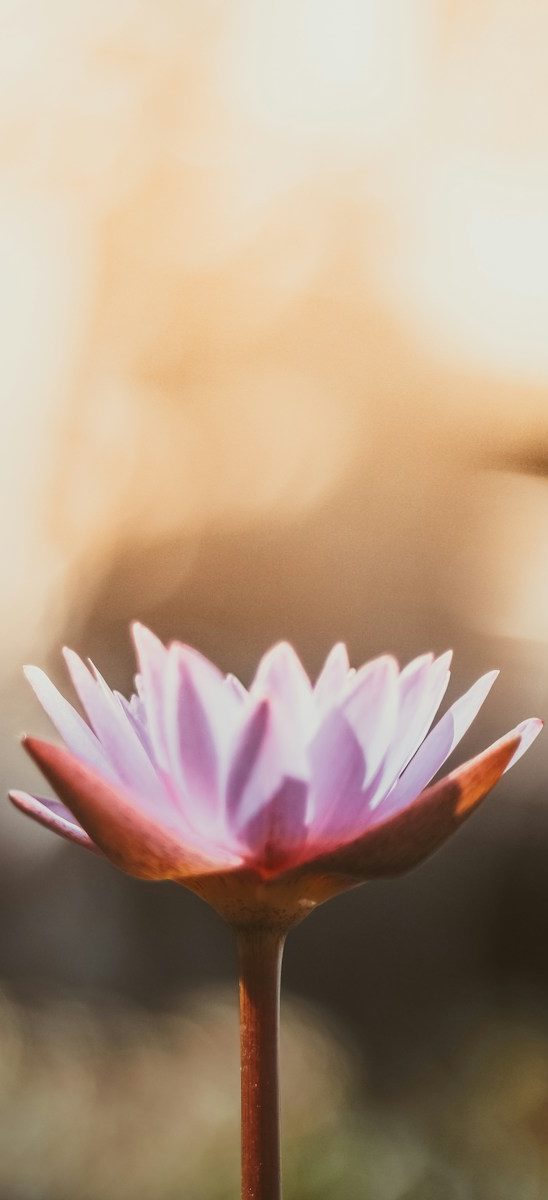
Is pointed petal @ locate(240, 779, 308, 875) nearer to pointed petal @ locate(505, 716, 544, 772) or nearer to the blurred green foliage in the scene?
pointed petal @ locate(505, 716, 544, 772)

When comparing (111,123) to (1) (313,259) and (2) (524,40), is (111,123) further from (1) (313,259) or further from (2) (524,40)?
(2) (524,40)

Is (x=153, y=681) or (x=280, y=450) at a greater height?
(x=280, y=450)

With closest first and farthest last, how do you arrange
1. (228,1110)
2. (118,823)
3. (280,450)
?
(118,823) → (228,1110) → (280,450)

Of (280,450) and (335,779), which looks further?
(280,450)

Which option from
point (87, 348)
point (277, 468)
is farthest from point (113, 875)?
point (87, 348)

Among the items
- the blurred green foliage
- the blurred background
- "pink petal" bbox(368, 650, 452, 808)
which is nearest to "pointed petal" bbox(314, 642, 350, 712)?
"pink petal" bbox(368, 650, 452, 808)

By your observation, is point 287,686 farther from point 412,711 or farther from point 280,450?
point 280,450

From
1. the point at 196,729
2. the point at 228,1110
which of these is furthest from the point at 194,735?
the point at 228,1110
